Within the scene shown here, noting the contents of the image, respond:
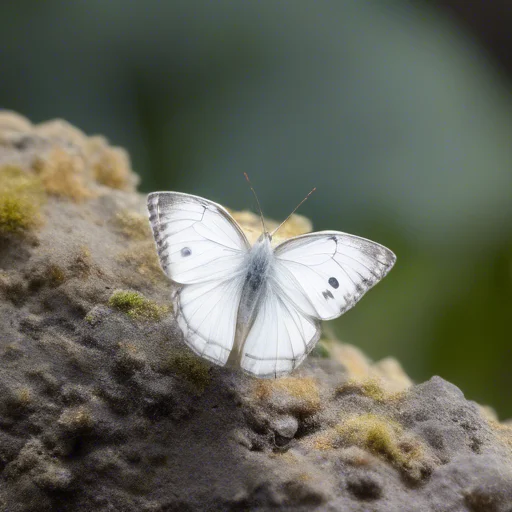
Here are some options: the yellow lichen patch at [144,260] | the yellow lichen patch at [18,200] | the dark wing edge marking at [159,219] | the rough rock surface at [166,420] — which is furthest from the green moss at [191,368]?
the yellow lichen patch at [18,200]

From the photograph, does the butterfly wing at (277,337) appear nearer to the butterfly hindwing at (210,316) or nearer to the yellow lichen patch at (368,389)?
the butterfly hindwing at (210,316)

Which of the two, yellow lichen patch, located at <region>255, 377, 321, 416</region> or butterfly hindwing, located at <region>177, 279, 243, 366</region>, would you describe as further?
yellow lichen patch, located at <region>255, 377, 321, 416</region>

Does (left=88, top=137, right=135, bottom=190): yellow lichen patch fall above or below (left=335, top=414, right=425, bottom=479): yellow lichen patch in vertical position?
below

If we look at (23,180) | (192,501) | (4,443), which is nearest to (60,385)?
(4,443)

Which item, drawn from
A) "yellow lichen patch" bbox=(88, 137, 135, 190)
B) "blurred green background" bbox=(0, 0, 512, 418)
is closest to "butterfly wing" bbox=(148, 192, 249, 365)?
"yellow lichen patch" bbox=(88, 137, 135, 190)

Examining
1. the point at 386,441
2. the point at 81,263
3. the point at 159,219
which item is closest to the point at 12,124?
the point at 81,263

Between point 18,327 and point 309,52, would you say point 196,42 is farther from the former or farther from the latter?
point 18,327

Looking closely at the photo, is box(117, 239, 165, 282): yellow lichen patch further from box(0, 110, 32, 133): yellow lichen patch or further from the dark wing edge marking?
box(0, 110, 32, 133): yellow lichen patch

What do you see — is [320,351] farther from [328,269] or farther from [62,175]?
[62,175]
